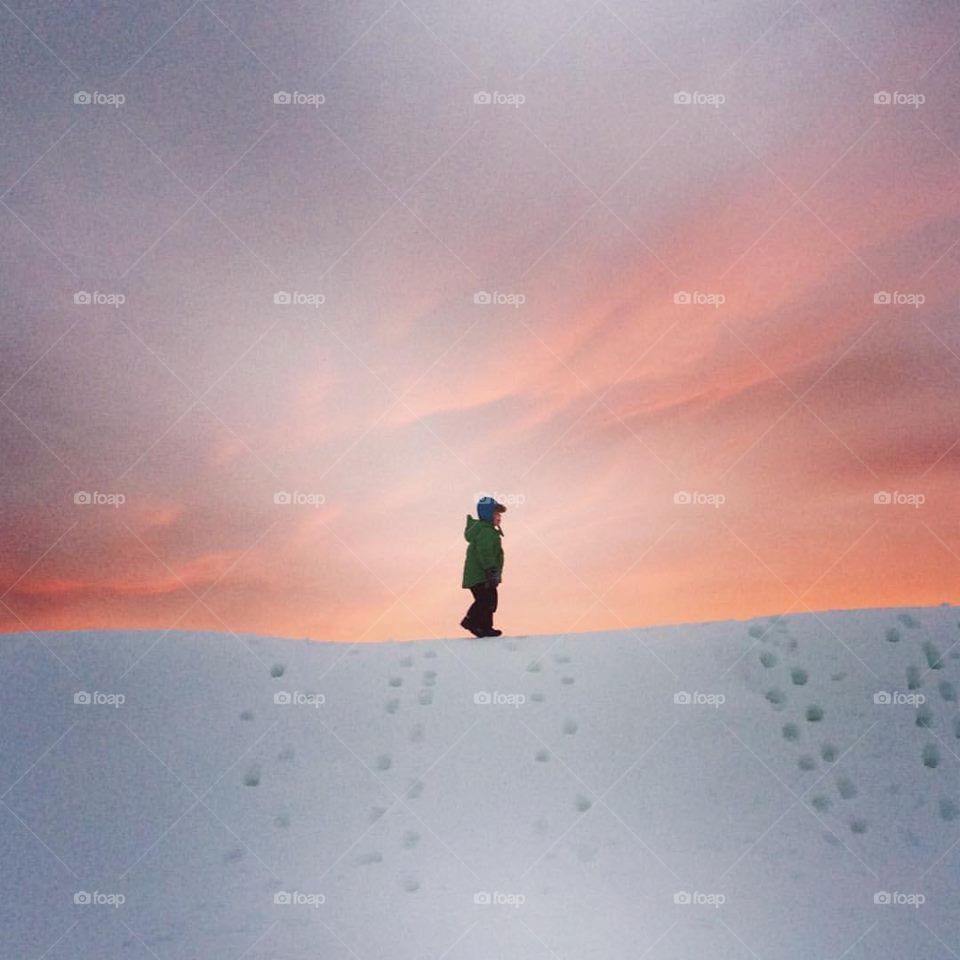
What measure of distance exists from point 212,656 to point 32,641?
1.84 m

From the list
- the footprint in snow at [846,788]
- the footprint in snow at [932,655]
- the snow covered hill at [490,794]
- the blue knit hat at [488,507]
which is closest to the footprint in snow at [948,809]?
the snow covered hill at [490,794]

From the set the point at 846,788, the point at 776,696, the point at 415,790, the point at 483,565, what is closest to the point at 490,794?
the point at 415,790

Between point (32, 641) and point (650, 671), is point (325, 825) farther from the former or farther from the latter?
point (32, 641)

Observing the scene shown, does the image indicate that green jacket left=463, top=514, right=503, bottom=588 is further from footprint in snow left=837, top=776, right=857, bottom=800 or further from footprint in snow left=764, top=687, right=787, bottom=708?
footprint in snow left=837, top=776, right=857, bottom=800

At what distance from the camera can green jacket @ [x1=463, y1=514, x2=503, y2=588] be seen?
357 inches

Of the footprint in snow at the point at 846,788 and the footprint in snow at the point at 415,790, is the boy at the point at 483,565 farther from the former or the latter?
the footprint in snow at the point at 846,788

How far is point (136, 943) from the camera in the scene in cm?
659

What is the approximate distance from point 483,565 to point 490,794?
2.26m

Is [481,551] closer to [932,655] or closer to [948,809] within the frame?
[932,655]

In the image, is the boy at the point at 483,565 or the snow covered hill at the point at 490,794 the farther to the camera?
the boy at the point at 483,565

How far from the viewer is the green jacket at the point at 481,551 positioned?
29.8 ft

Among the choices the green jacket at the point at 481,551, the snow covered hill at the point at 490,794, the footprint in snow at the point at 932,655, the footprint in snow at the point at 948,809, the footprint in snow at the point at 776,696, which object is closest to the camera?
the snow covered hill at the point at 490,794

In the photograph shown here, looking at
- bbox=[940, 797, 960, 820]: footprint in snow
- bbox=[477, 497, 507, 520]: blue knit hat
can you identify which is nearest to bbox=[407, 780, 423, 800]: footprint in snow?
bbox=[477, 497, 507, 520]: blue knit hat

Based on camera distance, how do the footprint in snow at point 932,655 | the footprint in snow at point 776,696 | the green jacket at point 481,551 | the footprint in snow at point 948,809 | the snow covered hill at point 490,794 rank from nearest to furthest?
the snow covered hill at point 490,794 < the footprint in snow at point 948,809 < the footprint in snow at point 776,696 < the footprint in snow at point 932,655 < the green jacket at point 481,551
